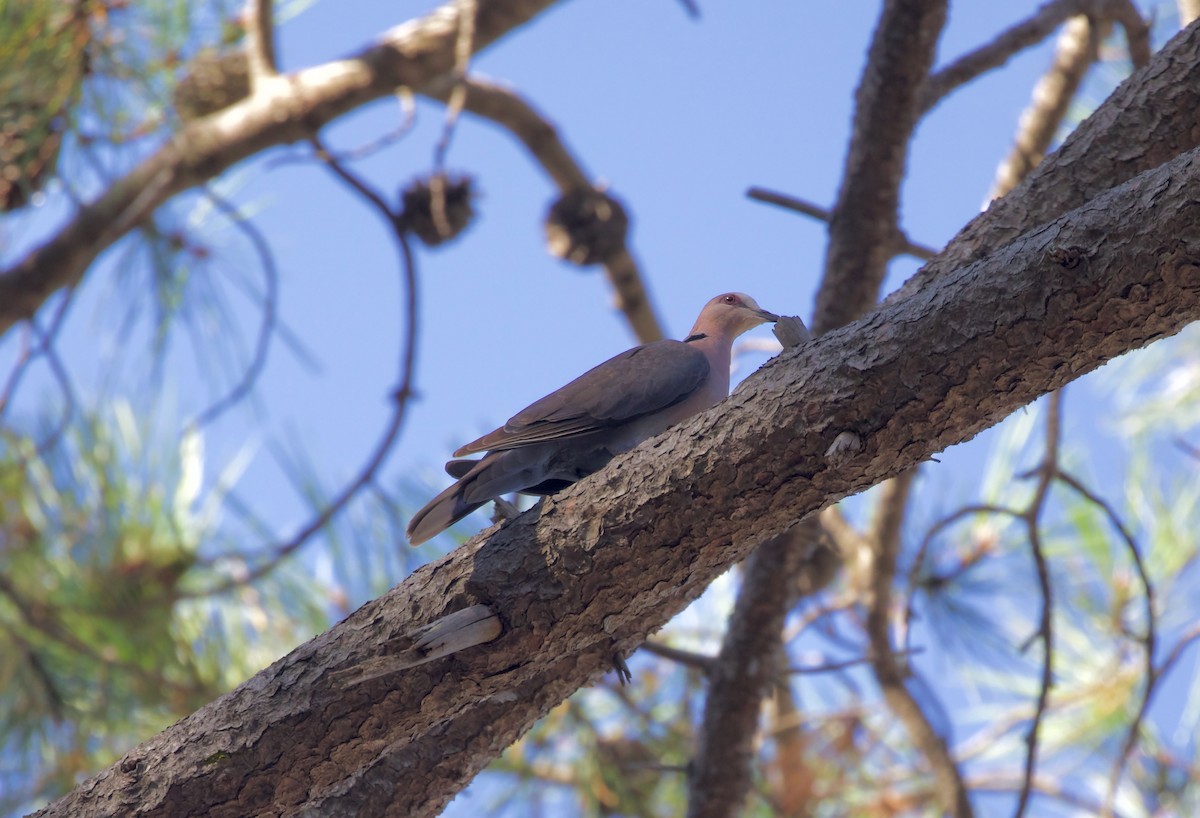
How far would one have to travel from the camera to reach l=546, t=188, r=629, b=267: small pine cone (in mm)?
5766

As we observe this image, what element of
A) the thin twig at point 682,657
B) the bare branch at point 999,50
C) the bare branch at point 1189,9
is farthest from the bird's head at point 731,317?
the bare branch at point 1189,9

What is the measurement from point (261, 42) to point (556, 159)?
1.51m

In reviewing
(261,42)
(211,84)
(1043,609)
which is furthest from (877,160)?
(211,84)

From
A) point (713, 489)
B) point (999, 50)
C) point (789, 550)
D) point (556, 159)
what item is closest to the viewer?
point (713, 489)

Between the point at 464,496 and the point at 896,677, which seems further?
the point at 896,677

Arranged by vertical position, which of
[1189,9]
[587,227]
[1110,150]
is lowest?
[1110,150]

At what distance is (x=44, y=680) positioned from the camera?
4.85 metres

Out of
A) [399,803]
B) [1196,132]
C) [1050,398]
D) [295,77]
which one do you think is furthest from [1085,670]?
[295,77]

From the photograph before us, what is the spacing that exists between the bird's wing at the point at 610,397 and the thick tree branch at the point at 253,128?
111 inches

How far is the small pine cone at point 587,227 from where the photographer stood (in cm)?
577

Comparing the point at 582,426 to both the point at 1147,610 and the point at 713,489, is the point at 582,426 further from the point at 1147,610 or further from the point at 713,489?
the point at 1147,610

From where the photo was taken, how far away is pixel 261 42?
5516mm

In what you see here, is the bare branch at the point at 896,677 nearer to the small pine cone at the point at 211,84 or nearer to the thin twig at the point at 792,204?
the thin twig at the point at 792,204

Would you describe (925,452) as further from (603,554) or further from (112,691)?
(112,691)
